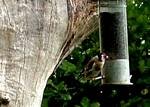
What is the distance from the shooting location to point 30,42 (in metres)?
1.74

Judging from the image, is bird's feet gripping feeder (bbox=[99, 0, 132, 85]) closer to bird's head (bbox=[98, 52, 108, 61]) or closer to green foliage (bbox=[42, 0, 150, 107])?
bird's head (bbox=[98, 52, 108, 61])

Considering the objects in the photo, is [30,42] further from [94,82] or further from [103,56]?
[94,82]

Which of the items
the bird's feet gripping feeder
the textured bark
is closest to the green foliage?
the bird's feet gripping feeder

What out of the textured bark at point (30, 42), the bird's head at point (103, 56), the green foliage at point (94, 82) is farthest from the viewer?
the green foliage at point (94, 82)

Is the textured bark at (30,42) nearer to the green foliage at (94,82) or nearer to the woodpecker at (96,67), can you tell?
the woodpecker at (96,67)

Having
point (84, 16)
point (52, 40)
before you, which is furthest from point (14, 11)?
point (84, 16)

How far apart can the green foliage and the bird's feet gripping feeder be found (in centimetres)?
46

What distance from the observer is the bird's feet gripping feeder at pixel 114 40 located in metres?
2.22

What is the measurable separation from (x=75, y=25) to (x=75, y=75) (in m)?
0.95

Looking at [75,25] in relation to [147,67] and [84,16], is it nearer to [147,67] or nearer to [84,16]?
[84,16]

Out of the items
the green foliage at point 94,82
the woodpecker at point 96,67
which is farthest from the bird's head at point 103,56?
the green foliage at point 94,82

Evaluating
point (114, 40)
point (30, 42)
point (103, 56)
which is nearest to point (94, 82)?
point (114, 40)

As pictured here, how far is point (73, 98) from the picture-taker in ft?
9.50

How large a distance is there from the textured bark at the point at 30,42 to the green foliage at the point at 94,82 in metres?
0.89
